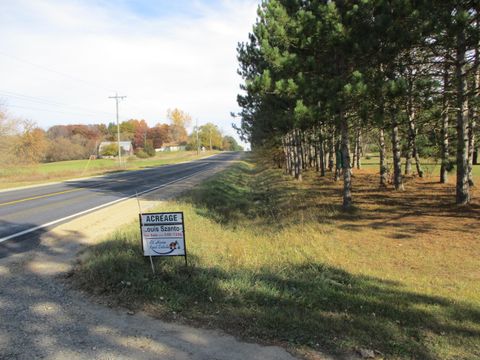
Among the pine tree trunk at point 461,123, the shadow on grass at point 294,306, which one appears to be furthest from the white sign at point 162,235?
the pine tree trunk at point 461,123

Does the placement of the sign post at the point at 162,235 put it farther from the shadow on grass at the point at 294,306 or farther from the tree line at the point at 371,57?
the tree line at the point at 371,57

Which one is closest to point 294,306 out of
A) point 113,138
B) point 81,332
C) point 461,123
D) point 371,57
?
point 81,332

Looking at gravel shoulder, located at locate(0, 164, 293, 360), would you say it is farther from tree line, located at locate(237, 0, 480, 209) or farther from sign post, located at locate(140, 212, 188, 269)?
tree line, located at locate(237, 0, 480, 209)

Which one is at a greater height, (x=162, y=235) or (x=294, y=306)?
(x=162, y=235)

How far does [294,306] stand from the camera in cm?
503

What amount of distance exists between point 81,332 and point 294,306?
252 cm

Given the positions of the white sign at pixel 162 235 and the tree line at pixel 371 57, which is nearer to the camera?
the white sign at pixel 162 235

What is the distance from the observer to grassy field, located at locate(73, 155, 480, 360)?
14.2 ft

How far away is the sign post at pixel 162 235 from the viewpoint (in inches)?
226

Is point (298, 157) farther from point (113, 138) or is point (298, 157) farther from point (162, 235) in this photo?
point (113, 138)

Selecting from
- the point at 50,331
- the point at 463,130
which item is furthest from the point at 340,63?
the point at 50,331

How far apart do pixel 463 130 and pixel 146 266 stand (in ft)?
32.8

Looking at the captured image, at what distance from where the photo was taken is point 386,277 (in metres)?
7.07

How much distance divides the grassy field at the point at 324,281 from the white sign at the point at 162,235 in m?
0.31
